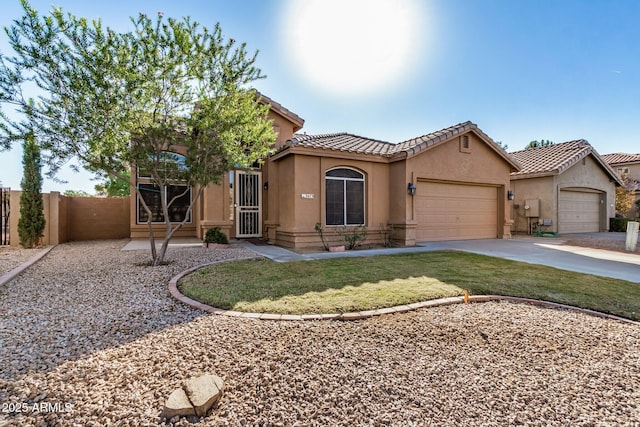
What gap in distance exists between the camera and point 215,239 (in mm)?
10945

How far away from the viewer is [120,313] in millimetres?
4500

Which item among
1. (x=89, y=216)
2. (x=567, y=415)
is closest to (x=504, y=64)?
(x=567, y=415)

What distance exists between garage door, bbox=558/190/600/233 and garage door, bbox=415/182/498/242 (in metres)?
6.06

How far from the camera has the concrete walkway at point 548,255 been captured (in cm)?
771

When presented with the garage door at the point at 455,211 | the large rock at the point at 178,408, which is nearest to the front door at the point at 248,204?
the garage door at the point at 455,211

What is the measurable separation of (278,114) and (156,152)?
717 cm

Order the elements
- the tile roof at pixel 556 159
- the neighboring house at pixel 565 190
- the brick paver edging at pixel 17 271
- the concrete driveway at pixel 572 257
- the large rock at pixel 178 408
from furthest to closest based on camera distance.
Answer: the neighboring house at pixel 565 190 < the tile roof at pixel 556 159 < the concrete driveway at pixel 572 257 < the brick paver edging at pixel 17 271 < the large rock at pixel 178 408

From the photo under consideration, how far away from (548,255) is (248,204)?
11.2 metres

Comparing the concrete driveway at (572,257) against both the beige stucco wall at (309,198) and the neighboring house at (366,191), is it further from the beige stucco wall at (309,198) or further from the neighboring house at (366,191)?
the beige stucco wall at (309,198)

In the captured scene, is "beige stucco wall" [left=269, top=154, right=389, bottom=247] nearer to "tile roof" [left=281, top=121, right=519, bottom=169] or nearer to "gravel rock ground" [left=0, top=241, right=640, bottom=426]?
"tile roof" [left=281, top=121, right=519, bottom=169]

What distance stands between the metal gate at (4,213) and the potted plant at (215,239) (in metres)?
8.33

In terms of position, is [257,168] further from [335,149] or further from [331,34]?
[331,34]

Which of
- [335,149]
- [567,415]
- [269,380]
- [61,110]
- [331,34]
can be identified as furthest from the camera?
[335,149]

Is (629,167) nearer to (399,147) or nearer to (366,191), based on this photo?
(399,147)
